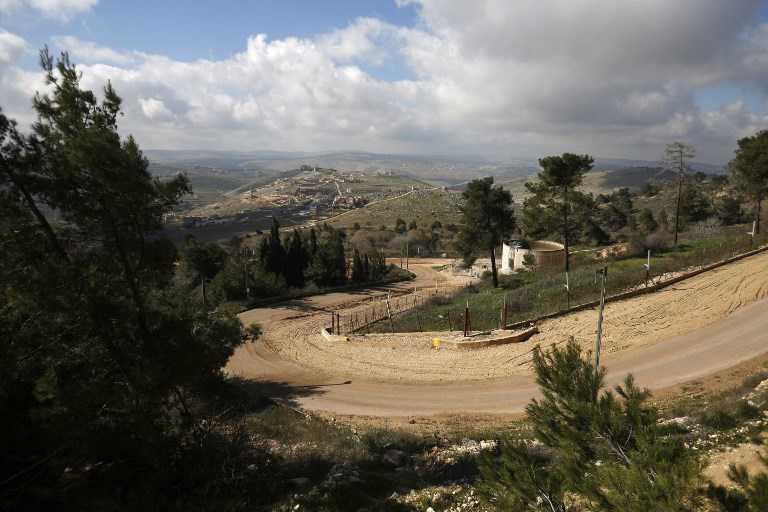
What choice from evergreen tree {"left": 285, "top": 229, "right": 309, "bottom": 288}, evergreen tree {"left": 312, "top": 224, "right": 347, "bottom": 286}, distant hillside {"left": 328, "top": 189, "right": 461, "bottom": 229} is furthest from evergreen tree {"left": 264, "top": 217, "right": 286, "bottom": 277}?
distant hillside {"left": 328, "top": 189, "right": 461, "bottom": 229}

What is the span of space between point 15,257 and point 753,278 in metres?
27.3

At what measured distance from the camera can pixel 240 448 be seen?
394 inches

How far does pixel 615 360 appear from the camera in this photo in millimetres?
16281

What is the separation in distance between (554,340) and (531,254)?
19.4 meters

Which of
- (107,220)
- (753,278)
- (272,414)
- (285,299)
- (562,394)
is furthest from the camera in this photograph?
(285,299)

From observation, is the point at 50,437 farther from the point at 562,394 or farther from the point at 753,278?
the point at 753,278

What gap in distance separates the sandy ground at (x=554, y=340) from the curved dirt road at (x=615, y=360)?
0.24ft

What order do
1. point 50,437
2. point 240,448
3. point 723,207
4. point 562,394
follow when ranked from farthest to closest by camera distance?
point 723,207, point 240,448, point 50,437, point 562,394

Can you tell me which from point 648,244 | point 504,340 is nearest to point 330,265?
point 648,244

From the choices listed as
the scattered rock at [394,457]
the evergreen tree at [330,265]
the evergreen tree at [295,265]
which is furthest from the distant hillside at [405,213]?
the scattered rock at [394,457]

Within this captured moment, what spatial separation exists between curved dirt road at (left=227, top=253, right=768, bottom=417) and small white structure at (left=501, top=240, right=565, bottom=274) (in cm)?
1323

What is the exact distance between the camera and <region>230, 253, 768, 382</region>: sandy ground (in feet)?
56.9

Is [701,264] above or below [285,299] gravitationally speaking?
above

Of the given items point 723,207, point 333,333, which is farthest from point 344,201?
point 333,333
